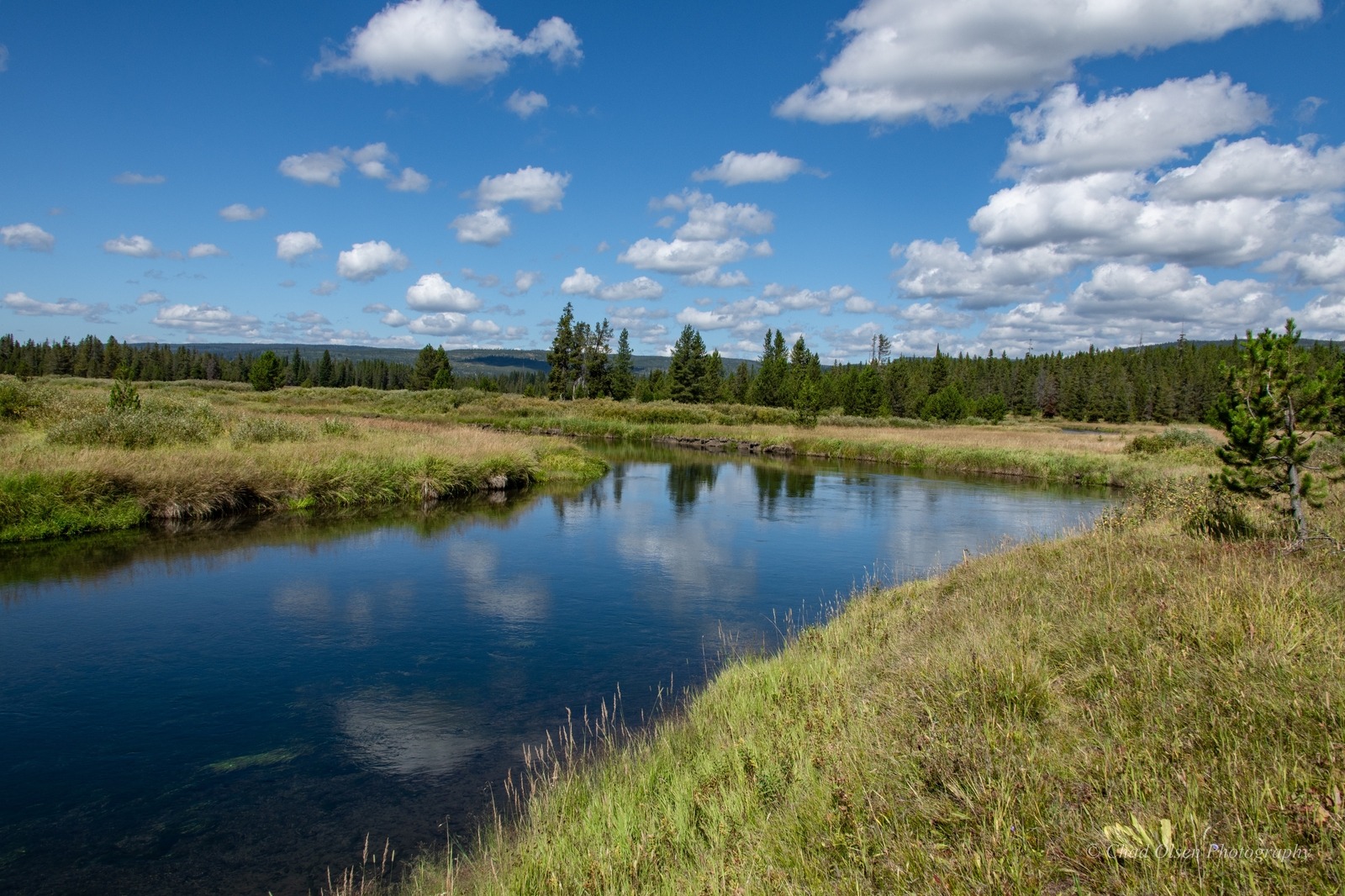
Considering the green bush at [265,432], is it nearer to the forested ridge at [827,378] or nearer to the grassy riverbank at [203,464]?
the grassy riverbank at [203,464]

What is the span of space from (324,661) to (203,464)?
40.5 feet

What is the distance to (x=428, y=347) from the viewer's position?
9412 centimetres

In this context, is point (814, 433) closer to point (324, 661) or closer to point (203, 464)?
point (203, 464)

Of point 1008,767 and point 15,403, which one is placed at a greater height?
point 15,403

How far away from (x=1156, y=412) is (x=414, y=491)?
354ft

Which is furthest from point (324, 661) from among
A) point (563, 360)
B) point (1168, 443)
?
point (563, 360)

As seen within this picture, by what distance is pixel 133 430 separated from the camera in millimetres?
21359

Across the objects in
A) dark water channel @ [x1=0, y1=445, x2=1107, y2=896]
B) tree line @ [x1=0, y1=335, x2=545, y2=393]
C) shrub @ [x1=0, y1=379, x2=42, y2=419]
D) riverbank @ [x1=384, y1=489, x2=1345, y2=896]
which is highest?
tree line @ [x1=0, y1=335, x2=545, y2=393]

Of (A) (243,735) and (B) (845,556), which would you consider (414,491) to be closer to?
(B) (845,556)

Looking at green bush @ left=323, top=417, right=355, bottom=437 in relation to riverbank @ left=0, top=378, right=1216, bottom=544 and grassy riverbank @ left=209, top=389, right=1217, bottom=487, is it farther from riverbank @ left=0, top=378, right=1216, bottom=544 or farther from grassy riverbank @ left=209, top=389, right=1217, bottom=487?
grassy riverbank @ left=209, top=389, right=1217, bottom=487

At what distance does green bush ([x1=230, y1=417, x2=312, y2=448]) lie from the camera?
23844 mm

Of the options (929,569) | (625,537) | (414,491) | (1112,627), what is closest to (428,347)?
(414,491)

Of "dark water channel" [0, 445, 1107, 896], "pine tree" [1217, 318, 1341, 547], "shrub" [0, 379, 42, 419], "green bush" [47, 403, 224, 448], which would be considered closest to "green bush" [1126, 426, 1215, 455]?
"dark water channel" [0, 445, 1107, 896]

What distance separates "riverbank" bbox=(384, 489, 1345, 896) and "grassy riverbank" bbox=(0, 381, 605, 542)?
14.9m
